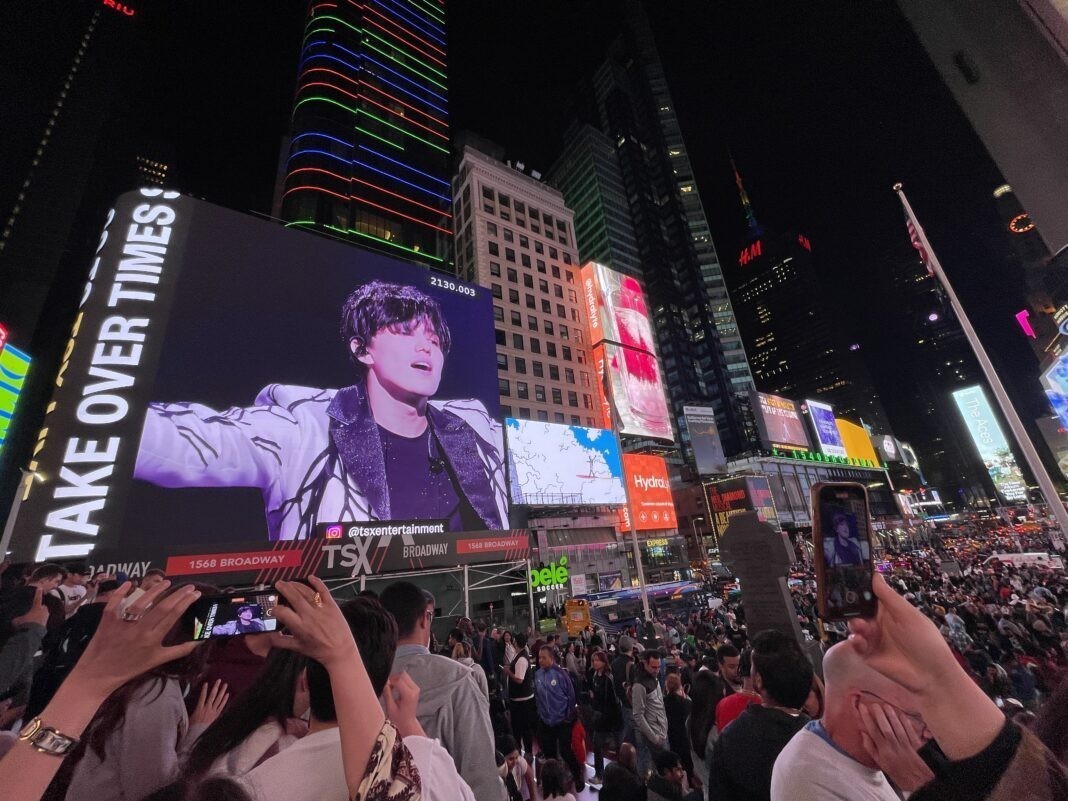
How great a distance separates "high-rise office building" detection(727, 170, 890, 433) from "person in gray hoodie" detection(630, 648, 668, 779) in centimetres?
14678

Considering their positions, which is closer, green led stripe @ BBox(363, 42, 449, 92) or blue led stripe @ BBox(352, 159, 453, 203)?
blue led stripe @ BBox(352, 159, 453, 203)

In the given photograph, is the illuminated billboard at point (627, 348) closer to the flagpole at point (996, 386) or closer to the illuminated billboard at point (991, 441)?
the flagpole at point (996, 386)

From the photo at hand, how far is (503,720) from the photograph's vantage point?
724 cm

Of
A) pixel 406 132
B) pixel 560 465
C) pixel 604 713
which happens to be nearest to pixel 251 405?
→ pixel 604 713

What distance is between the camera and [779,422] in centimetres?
5341

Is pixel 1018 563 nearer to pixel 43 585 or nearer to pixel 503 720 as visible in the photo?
pixel 503 720

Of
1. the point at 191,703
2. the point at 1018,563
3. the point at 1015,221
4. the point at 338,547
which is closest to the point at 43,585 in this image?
the point at 191,703

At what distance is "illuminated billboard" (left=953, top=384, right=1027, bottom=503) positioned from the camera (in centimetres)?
7488

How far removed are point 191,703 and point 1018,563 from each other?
111 ft

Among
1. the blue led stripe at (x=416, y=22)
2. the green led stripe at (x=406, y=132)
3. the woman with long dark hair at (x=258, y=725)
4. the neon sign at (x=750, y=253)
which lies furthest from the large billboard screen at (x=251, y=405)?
the neon sign at (x=750, y=253)

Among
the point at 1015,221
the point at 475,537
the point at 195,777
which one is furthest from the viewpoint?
the point at 1015,221

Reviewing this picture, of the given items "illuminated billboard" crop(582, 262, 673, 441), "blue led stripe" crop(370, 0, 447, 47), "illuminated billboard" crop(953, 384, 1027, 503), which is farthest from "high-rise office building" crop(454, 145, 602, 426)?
"illuminated billboard" crop(953, 384, 1027, 503)

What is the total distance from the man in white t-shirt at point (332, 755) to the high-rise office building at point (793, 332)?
151 m

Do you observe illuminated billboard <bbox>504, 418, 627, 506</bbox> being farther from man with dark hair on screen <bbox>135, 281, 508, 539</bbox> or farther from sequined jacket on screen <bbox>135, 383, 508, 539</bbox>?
sequined jacket on screen <bbox>135, 383, 508, 539</bbox>
